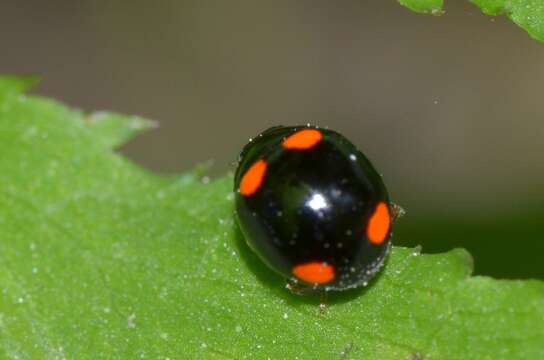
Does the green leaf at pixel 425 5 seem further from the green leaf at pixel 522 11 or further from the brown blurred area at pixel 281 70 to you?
the brown blurred area at pixel 281 70

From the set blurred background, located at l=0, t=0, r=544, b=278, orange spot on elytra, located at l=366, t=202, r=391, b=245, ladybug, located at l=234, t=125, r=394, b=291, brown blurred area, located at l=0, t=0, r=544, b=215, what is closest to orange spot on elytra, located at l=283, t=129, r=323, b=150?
ladybug, located at l=234, t=125, r=394, b=291

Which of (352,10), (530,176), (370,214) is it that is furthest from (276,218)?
(352,10)

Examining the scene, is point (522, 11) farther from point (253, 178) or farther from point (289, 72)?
point (289, 72)

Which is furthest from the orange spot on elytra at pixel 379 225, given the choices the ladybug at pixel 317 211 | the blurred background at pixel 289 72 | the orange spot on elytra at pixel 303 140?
the blurred background at pixel 289 72

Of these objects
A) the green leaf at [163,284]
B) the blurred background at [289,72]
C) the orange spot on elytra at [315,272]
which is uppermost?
the orange spot on elytra at [315,272]

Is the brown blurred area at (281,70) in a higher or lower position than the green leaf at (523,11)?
lower

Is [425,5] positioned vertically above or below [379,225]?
above

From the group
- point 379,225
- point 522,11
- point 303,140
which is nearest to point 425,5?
point 522,11
